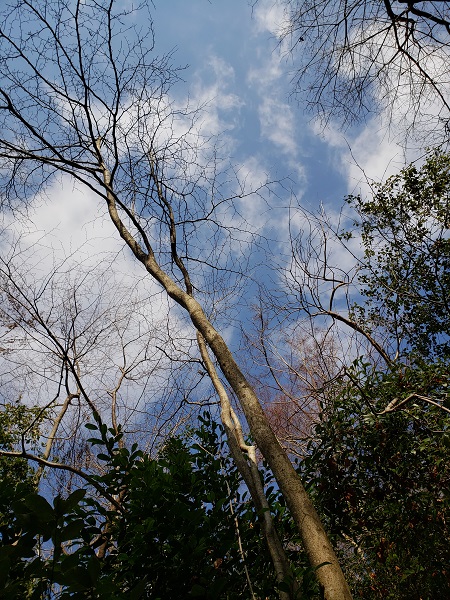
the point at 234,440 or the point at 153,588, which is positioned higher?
the point at 234,440

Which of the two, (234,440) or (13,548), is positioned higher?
(234,440)

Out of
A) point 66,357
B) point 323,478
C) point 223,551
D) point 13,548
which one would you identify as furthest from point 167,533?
point 66,357

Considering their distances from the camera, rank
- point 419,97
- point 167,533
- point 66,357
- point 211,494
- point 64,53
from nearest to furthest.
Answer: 1. point 167,533
2. point 211,494
3. point 419,97
4. point 64,53
5. point 66,357

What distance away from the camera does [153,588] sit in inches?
82.1

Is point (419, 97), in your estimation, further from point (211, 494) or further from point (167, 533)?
point (167, 533)

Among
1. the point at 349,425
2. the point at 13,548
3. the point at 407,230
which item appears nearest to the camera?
the point at 13,548

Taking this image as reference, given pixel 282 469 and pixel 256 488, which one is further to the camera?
pixel 256 488

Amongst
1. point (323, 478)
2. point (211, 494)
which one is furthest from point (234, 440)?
point (323, 478)

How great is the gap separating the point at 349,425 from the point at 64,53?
405 cm

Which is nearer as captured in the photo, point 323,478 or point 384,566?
point 323,478

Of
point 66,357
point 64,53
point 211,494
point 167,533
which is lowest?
point 167,533

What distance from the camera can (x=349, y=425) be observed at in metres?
3.63

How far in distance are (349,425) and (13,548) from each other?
318 cm

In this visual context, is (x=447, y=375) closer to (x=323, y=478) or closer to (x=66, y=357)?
(x=323, y=478)
